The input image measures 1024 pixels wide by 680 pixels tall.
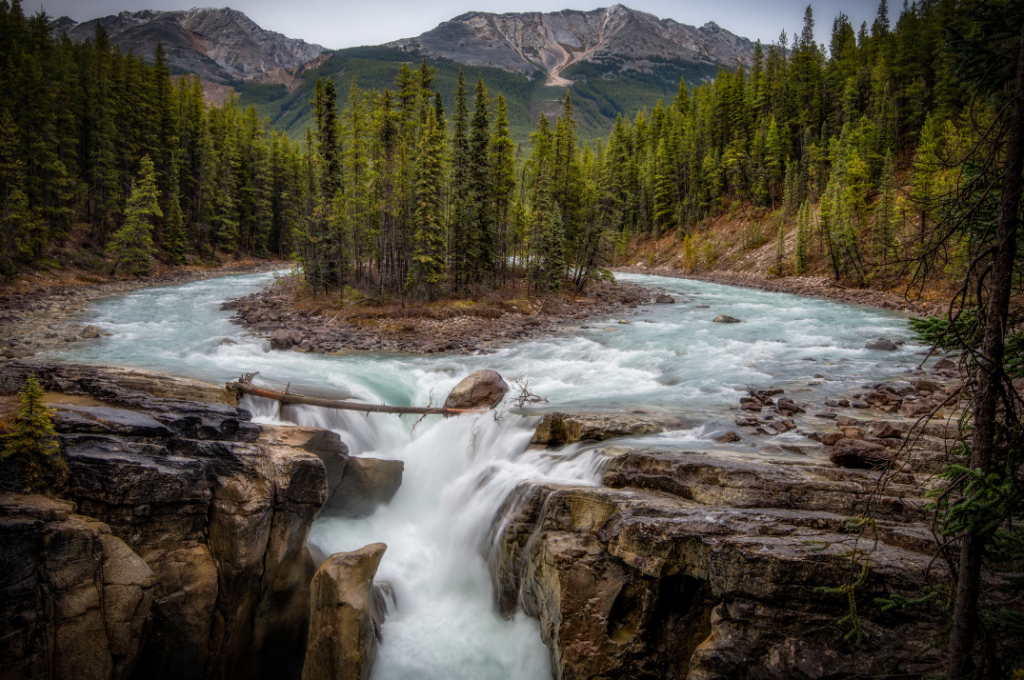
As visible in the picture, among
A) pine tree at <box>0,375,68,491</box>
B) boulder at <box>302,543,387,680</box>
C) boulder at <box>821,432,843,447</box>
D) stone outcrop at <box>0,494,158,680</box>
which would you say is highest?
pine tree at <box>0,375,68,491</box>

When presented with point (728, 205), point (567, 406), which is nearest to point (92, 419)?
point (567, 406)

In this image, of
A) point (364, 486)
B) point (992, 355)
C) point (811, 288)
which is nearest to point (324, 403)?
point (364, 486)

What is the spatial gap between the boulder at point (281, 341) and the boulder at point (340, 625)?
1685 cm

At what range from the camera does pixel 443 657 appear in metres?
8.75

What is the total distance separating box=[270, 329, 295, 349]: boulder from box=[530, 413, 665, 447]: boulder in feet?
51.4

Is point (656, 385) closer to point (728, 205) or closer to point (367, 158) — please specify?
point (367, 158)

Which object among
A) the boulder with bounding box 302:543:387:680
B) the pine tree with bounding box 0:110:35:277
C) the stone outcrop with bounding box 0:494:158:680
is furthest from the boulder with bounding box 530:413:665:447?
the pine tree with bounding box 0:110:35:277

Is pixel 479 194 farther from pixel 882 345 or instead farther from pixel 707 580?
pixel 707 580

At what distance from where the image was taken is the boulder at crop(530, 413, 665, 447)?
11992 millimetres

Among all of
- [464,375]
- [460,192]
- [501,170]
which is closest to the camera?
[464,375]

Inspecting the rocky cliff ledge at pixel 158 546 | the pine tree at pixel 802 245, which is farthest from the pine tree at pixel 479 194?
the pine tree at pixel 802 245

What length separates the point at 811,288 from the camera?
45312 millimetres

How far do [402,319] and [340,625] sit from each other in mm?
22271

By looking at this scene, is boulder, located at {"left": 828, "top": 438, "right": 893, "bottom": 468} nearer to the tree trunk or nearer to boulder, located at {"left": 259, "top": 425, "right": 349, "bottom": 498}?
the tree trunk
